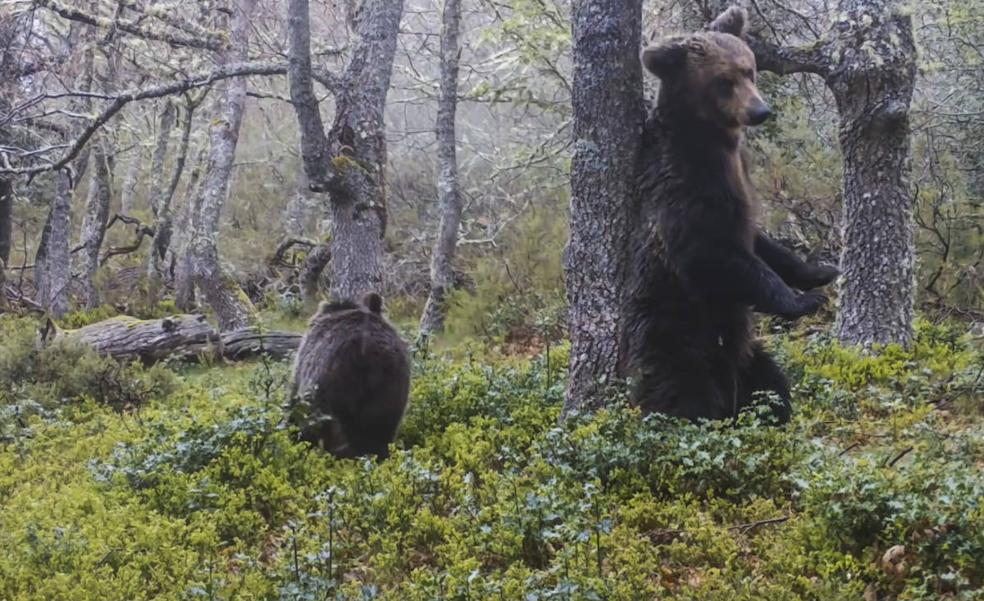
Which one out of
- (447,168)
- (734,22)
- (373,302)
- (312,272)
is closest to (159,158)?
(312,272)

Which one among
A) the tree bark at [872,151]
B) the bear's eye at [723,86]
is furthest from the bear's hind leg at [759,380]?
the tree bark at [872,151]

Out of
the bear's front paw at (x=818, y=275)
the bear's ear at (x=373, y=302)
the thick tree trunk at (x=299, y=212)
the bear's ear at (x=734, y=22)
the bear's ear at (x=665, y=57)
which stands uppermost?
the bear's ear at (x=734, y=22)

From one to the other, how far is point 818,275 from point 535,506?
3.31 m

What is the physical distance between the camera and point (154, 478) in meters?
6.32

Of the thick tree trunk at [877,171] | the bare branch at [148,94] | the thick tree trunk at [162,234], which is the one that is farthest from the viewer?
the thick tree trunk at [162,234]

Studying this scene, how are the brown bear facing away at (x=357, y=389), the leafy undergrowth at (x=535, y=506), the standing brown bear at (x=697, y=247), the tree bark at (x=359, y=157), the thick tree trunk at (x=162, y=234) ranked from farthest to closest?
1. the thick tree trunk at (x=162, y=234)
2. the tree bark at (x=359, y=157)
3. the brown bear facing away at (x=357, y=389)
4. the standing brown bear at (x=697, y=247)
5. the leafy undergrowth at (x=535, y=506)

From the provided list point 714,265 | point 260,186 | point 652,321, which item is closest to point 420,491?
point 652,321

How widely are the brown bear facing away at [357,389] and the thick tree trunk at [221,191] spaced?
6.78 m

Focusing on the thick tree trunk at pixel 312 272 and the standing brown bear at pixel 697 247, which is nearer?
the standing brown bear at pixel 697 247

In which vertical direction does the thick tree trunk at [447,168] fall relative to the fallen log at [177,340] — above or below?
above

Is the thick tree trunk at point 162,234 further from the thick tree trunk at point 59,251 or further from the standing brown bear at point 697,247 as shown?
the standing brown bear at point 697,247

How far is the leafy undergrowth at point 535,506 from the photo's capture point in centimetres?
418

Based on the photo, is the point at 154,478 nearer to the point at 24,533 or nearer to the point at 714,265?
the point at 24,533

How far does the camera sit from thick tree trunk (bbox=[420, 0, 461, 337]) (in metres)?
14.4
